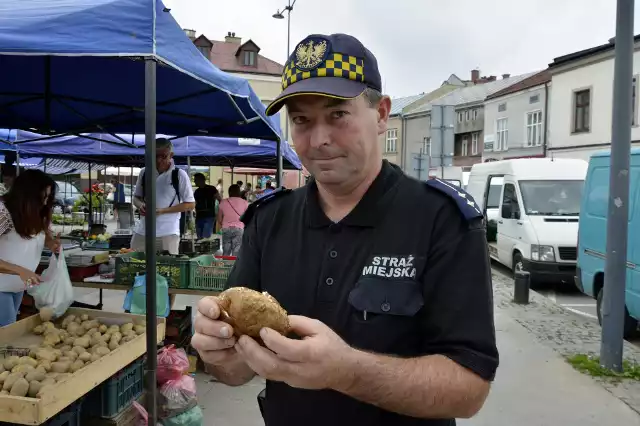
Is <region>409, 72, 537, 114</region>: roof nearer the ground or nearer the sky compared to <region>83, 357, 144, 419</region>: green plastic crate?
nearer the sky

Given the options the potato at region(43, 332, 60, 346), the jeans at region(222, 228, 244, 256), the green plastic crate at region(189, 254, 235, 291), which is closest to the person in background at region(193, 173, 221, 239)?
the jeans at region(222, 228, 244, 256)

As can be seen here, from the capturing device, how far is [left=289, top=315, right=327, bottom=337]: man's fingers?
1.18 m

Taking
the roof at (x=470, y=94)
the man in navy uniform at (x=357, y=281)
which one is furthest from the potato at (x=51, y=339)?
the roof at (x=470, y=94)

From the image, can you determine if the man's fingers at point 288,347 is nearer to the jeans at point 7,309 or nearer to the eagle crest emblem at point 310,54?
the eagle crest emblem at point 310,54

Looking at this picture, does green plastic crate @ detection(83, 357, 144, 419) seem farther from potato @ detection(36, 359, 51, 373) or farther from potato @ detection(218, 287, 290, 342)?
potato @ detection(218, 287, 290, 342)

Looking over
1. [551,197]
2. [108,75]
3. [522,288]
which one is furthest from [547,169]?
[108,75]

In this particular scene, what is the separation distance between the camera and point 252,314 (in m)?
1.26

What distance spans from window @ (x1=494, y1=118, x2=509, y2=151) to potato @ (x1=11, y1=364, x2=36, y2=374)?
33.1m

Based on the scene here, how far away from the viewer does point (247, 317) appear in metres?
1.26

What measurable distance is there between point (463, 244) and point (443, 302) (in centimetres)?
16

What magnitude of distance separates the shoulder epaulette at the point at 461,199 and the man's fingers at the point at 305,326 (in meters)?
0.50

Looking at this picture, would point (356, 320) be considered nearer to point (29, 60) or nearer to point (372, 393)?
point (372, 393)

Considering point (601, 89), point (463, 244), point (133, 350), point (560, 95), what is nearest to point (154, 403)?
point (133, 350)

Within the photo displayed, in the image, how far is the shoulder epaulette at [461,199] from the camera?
138cm
